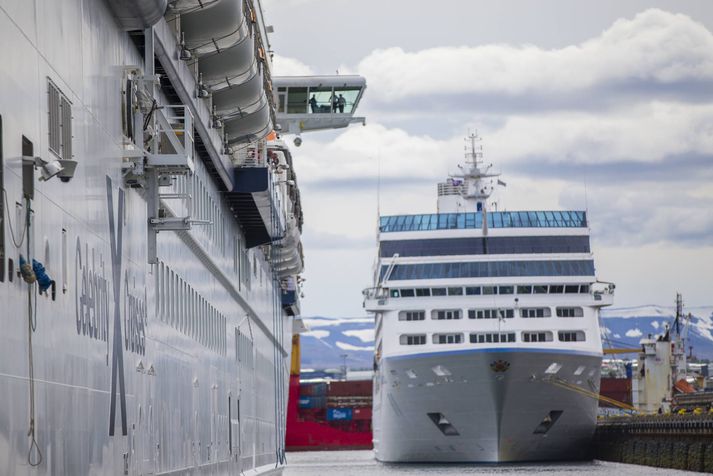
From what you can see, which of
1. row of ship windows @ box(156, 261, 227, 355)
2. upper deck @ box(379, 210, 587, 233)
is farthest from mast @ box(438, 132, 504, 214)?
row of ship windows @ box(156, 261, 227, 355)

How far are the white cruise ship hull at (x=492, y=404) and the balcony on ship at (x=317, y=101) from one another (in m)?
23.2

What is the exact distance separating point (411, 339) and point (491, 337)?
4.10m

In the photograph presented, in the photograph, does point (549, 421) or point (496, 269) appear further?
point (496, 269)

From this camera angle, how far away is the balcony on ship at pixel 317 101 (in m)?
50.0

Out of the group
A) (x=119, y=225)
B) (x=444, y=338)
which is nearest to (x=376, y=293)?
(x=444, y=338)


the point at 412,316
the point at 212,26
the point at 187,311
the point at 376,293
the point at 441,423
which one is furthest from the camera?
the point at 376,293

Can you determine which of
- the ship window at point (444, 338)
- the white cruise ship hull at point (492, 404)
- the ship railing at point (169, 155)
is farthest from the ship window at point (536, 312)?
the ship railing at point (169, 155)

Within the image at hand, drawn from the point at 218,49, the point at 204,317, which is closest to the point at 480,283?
the point at 204,317

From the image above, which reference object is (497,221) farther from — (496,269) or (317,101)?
(317,101)

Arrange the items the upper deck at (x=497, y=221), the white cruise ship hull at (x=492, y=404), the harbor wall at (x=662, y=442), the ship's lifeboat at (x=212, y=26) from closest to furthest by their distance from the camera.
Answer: the ship's lifeboat at (x=212, y=26) < the harbor wall at (x=662, y=442) < the white cruise ship hull at (x=492, y=404) < the upper deck at (x=497, y=221)

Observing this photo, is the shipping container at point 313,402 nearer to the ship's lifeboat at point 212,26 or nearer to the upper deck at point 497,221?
the upper deck at point 497,221

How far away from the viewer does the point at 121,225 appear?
1545 cm

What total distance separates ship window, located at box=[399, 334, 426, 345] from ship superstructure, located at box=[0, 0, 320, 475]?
4529 centimetres

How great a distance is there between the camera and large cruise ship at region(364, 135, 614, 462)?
71875 millimetres
